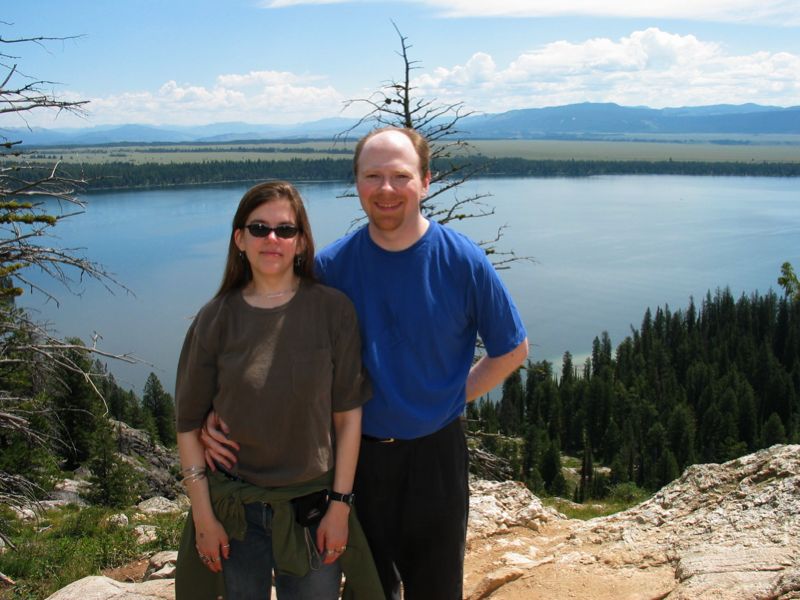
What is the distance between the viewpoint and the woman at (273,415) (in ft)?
7.07

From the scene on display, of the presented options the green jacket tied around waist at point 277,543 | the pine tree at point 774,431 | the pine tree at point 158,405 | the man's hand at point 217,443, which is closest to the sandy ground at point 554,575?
the green jacket tied around waist at point 277,543

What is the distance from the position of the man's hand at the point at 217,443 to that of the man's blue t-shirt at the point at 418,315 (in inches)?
17.3

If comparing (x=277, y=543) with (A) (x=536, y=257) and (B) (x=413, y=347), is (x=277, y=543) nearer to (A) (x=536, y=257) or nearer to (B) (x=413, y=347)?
(B) (x=413, y=347)

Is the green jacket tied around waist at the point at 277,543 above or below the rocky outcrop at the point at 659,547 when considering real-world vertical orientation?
above

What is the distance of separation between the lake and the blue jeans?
18.7 metres

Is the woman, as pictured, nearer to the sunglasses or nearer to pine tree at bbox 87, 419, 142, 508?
the sunglasses

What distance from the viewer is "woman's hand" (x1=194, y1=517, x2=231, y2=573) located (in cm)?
219

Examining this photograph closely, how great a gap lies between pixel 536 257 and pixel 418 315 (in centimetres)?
5517

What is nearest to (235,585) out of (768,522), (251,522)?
(251,522)

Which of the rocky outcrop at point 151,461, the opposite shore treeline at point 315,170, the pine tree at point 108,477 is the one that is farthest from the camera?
the opposite shore treeline at point 315,170

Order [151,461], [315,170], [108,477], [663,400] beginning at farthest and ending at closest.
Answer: [315,170] → [663,400] → [151,461] → [108,477]

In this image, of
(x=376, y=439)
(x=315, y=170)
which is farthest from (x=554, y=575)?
(x=315, y=170)

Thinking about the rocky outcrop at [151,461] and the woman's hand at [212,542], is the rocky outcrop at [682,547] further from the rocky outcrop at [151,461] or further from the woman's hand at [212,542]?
the rocky outcrop at [151,461]

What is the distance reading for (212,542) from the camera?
219 cm
